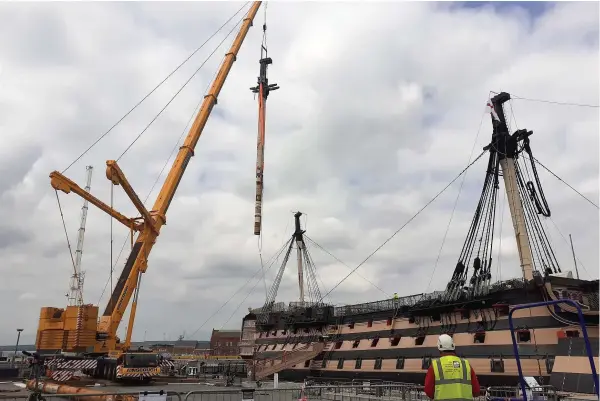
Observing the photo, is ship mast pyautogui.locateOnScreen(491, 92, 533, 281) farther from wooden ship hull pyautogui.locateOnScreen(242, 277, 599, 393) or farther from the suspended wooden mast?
the suspended wooden mast

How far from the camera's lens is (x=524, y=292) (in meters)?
22.3

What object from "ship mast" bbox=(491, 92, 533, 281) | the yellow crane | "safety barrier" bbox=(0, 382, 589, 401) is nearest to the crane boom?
the yellow crane

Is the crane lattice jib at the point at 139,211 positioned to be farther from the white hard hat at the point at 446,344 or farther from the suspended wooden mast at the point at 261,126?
the white hard hat at the point at 446,344

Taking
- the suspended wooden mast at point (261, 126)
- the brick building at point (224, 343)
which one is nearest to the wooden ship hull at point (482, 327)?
the suspended wooden mast at point (261, 126)

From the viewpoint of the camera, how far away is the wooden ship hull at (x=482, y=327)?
2002cm

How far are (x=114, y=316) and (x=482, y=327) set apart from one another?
21.2m

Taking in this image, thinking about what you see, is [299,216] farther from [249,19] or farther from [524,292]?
[524,292]

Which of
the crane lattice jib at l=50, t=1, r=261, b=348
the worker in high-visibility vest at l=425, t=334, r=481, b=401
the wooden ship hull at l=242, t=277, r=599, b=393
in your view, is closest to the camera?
the worker in high-visibility vest at l=425, t=334, r=481, b=401

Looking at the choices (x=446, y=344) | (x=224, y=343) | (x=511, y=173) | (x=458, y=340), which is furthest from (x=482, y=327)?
(x=224, y=343)

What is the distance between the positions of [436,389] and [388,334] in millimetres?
25941

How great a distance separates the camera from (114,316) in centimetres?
2764

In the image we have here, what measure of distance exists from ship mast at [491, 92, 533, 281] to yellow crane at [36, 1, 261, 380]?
2064cm

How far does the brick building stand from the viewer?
371ft

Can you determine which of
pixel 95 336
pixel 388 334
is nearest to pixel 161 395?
pixel 95 336
